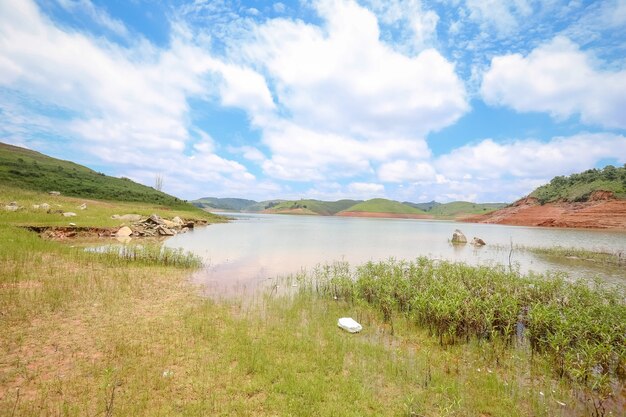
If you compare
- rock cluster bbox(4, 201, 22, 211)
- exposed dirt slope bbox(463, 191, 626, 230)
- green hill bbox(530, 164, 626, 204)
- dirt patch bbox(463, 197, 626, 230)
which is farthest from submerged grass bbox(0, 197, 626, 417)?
green hill bbox(530, 164, 626, 204)

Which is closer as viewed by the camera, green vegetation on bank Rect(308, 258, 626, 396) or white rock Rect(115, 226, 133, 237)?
green vegetation on bank Rect(308, 258, 626, 396)

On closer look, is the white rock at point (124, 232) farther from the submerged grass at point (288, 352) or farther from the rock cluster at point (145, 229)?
the submerged grass at point (288, 352)

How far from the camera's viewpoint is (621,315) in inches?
413

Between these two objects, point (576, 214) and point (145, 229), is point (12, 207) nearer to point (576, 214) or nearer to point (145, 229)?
point (145, 229)

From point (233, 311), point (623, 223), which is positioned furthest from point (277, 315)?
point (623, 223)

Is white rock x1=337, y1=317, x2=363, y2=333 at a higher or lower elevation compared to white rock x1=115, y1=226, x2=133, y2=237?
lower

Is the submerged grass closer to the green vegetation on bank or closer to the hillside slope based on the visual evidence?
the green vegetation on bank

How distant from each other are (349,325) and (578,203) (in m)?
126

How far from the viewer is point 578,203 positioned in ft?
325

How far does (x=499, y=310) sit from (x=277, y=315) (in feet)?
30.7

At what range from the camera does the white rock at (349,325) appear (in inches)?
443

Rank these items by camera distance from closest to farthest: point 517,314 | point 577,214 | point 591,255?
point 517,314
point 591,255
point 577,214

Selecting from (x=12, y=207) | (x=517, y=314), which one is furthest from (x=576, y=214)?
(x=12, y=207)

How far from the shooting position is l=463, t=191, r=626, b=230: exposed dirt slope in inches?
3159
